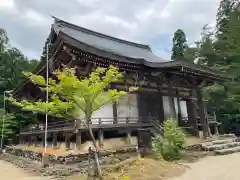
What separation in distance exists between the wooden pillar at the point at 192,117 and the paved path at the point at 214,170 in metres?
5.34

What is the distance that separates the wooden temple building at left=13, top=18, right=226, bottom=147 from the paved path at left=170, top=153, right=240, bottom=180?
11.9ft

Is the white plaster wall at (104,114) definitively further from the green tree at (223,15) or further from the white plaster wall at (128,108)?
the green tree at (223,15)

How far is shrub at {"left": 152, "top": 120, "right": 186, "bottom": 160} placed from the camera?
10742 mm

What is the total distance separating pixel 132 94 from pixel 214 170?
742cm

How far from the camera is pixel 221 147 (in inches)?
530

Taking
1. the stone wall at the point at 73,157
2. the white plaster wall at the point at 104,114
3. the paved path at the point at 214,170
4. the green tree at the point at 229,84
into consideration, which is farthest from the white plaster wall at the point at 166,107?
the green tree at the point at 229,84

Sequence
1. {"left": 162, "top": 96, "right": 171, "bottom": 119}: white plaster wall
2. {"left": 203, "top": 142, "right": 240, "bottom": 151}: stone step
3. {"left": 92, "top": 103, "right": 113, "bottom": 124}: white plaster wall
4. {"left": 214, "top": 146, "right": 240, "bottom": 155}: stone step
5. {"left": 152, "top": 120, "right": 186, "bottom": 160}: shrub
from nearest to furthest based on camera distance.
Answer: {"left": 152, "top": 120, "right": 186, "bottom": 160}: shrub < {"left": 214, "top": 146, "right": 240, "bottom": 155}: stone step < {"left": 203, "top": 142, "right": 240, "bottom": 151}: stone step < {"left": 92, "top": 103, "right": 113, "bottom": 124}: white plaster wall < {"left": 162, "top": 96, "right": 171, "bottom": 119}: white plaster wall

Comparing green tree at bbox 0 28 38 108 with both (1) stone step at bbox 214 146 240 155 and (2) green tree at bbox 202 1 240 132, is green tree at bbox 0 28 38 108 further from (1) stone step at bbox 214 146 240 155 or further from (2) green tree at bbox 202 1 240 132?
(1) stone step at bbox 214 146 240 155

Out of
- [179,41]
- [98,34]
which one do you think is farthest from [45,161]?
[179,41]

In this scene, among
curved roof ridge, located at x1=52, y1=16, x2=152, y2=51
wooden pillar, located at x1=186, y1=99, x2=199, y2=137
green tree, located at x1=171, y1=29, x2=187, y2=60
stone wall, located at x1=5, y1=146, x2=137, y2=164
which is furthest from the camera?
green tree, located at x1=171, y1=29, x2=187, y2=60

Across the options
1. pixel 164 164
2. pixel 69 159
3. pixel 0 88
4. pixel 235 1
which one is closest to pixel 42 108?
Answer: pixel 69 159

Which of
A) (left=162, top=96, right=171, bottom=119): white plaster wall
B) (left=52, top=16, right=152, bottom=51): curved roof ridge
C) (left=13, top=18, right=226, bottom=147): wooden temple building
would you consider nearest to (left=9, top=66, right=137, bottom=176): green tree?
(left=13, top=18, right=226, bottom=147): wooden temple building

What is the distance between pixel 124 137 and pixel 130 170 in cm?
499

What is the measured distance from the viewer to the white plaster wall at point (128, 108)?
14395 mm
